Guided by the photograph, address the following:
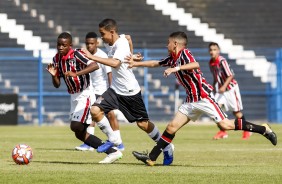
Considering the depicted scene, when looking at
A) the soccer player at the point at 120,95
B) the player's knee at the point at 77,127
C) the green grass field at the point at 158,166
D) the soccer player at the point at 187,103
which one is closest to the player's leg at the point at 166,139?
the soccer player at the point at 187,103

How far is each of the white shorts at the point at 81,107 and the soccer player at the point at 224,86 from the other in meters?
6.60

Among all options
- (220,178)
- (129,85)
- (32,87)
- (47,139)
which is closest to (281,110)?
(32,87)

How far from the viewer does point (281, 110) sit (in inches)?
1304

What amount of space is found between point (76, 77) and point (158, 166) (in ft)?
8.46

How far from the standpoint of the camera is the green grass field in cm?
1033

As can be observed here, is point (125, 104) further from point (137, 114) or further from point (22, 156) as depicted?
point (22, 156)

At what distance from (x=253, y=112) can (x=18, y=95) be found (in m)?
9.05

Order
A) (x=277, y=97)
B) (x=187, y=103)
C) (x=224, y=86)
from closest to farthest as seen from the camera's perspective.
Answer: (x=187, y=103)
(x=224, y=86)
(x=277, y=97)

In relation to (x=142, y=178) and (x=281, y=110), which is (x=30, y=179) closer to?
(x=142, y=178)

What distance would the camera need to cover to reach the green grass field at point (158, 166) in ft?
33.9

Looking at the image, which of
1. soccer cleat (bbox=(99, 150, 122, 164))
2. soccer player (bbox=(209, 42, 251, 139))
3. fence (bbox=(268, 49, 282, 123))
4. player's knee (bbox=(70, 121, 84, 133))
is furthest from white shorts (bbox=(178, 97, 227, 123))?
fence (bbox=(268, 49, 282, 123))

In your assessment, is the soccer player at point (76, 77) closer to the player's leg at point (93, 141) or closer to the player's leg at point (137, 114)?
the player's leg at point (93, 141)

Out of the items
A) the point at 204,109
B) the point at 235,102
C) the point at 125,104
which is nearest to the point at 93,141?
the point at 125,104

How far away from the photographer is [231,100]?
21.6m
